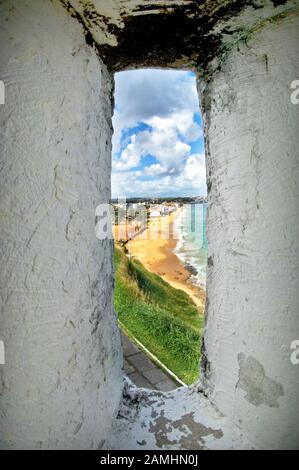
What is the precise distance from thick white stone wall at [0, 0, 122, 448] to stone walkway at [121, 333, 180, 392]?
7.11 feet

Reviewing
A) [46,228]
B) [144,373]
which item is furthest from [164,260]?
[46,228]

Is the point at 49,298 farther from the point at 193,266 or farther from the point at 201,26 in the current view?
the point at 193,266

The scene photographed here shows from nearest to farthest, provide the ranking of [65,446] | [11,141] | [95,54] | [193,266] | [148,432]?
1. [11,141]
2. [65,446]
3. [95,54]
4. [148,432]
5. [193,266]

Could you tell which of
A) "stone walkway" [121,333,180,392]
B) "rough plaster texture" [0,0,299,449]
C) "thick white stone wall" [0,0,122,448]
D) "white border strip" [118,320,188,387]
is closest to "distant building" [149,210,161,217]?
"white border strip" [118,320,188,387]

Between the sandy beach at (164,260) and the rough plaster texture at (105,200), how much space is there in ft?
31.8

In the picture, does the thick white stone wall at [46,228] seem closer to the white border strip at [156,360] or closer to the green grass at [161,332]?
the white border strip at [156,360]

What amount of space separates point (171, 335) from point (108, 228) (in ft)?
11.4

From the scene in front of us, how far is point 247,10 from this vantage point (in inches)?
36.4

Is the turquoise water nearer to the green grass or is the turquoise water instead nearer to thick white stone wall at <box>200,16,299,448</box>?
the green grass

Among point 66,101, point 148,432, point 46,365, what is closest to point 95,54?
point 66,101

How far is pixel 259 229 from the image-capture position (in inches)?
39.2

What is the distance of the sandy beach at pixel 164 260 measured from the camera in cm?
1574

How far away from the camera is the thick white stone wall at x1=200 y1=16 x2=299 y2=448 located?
953 millimetres

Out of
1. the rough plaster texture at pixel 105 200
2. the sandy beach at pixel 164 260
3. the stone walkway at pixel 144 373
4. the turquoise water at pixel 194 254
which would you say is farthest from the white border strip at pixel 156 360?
the turquoise water at pixel 194 254
